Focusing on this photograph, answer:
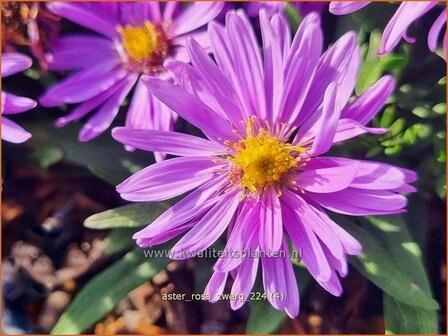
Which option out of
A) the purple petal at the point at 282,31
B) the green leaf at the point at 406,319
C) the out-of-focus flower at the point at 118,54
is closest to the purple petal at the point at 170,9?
the out-of-focus flower at the point at 118,54

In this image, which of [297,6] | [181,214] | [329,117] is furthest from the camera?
[297,6]

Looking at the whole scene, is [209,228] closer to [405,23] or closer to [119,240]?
[119,240]

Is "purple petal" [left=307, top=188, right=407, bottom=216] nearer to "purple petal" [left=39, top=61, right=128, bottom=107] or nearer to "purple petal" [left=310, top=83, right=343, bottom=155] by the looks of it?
"purple petal" [left=310, top=83, right=343, bottom=155]

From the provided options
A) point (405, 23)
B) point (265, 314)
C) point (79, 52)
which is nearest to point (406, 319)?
point (265, 314)

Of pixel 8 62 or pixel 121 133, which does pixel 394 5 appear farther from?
pixel 8 62

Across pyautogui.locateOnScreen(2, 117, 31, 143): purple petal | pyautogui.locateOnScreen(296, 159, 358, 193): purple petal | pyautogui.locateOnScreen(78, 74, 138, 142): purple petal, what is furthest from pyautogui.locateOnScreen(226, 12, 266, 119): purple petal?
pyautogui.locateOnScreen(2, 117, 31, 143): purple petal

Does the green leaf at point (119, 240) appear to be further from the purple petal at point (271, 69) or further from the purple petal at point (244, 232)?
the purple petal at point (271, 69)
